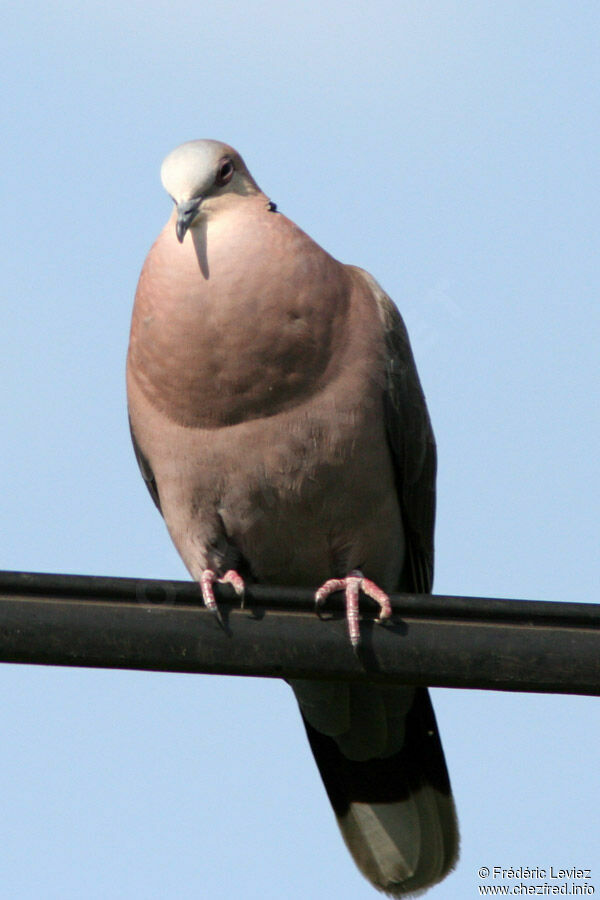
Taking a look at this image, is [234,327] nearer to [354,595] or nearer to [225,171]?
[225,171]

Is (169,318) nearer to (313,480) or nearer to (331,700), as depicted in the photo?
(313,480)

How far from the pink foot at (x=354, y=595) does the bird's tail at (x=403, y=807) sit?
677mm

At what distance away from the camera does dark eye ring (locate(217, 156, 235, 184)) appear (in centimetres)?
450

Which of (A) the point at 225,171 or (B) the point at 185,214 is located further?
(A) the point at 225,171

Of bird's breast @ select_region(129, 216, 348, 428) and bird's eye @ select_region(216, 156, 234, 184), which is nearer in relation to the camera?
bird's breast @ select_region(129, 216, 348, 428)

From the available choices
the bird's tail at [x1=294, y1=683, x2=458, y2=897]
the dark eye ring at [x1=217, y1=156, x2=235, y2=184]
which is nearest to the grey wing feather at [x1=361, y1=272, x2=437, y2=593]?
the bird's tail at [x1=294, y1=683, x2=458, y2=897]

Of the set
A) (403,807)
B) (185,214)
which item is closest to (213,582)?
(185,214)

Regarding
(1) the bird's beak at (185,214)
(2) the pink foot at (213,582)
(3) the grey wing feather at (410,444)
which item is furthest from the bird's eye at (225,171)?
(2) the pink foot at (213,582)

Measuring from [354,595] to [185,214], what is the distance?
48.7 inches

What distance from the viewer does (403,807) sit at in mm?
4867

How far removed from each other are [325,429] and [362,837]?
1.44 m

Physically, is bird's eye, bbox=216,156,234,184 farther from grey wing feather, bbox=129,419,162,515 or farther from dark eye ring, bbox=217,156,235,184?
grey wing feather, bbox=129,419,162,515

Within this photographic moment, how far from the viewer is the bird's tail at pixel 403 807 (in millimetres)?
4840

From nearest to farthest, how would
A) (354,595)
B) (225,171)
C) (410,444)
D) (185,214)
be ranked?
(354,595) < (185,214) < (225,171) < (410,444)
